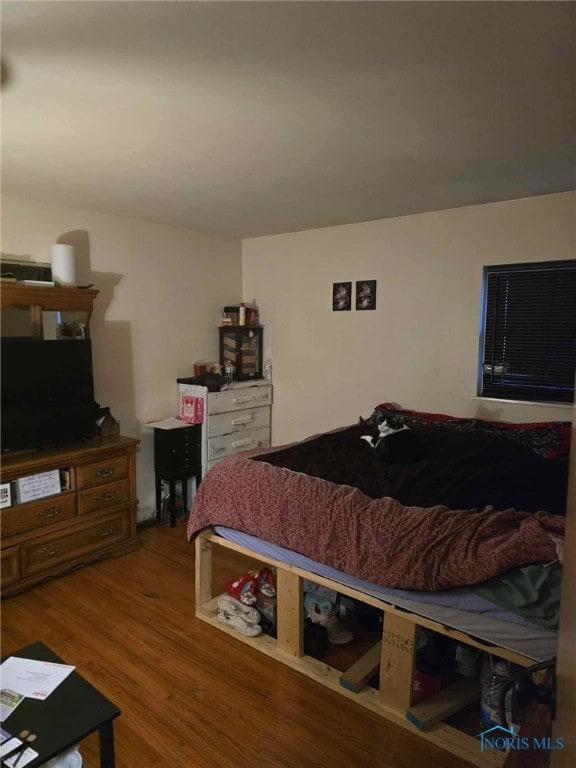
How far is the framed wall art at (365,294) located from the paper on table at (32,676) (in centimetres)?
304

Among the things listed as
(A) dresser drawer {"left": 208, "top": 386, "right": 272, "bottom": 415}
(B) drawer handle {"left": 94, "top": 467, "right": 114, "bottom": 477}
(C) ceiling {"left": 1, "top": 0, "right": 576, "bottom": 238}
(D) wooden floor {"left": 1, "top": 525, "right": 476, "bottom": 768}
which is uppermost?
(C) ceiling {"left": 1, "top": 0, "right": 576, "bottom": 238}

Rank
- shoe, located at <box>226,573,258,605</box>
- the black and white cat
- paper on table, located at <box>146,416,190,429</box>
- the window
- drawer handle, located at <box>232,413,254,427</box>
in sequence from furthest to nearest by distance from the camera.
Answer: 1. drawer handle, located at <box>232,413,254,427</box>
2. paper on table, located at <box>146,416,190,429</box>
3. the window
4. the black and white cat
5. shoe, located at <box>226,573,258,605</box>

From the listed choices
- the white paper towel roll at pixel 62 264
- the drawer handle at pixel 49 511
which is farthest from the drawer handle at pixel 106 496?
the white paper towel roll at pixel 62 264

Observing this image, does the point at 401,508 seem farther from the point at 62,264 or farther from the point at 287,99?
the point at 62,264

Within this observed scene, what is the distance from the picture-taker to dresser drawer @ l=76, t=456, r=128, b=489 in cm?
299

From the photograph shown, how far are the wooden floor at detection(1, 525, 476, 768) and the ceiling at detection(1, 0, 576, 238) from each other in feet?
7.77

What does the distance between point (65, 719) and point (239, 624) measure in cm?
118

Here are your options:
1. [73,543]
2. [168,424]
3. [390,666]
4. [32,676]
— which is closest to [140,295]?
[168,424]

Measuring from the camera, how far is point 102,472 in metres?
3.09

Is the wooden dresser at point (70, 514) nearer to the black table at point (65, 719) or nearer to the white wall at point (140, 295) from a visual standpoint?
the white wall at point (140, 295)

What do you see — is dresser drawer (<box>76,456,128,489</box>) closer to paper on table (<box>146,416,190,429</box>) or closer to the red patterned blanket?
paper on table (<box>146,416,190,429</box>)

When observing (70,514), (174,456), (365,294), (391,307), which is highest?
(365,294)

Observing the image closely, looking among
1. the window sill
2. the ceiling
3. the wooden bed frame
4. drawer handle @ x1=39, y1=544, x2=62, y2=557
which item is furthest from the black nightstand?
the window sill

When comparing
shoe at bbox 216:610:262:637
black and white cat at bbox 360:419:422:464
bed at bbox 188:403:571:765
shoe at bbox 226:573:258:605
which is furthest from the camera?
black and white cat at bbox 360:419:422:464
